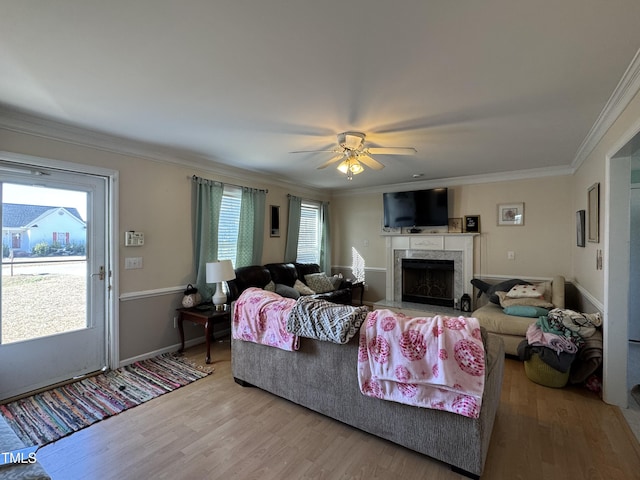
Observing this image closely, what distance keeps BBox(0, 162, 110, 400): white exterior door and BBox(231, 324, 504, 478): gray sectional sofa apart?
1.70m

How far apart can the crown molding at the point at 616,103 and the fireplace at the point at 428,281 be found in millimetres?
2757

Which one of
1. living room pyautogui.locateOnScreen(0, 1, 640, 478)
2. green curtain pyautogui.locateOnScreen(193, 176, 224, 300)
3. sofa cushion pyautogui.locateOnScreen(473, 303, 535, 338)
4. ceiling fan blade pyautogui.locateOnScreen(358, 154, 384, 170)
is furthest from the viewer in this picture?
green curtain pyautogui.locateOnScreen(193, 176, 224, 300)

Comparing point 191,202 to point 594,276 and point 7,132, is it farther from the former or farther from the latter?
point 594,276

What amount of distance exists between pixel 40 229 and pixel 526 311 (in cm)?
534

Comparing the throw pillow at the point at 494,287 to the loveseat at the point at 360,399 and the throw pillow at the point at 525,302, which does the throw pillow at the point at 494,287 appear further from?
the loveseat at the point at 360,399

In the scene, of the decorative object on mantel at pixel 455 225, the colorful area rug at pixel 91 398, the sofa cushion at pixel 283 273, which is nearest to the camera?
the colorful area rug at pixel 91 398

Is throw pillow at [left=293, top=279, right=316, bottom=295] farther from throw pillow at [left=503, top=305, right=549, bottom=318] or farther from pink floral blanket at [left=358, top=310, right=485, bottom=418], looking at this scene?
pink floral blanket at [left=358, top=310, right=485, bottom=418]

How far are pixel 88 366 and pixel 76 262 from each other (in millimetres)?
1098

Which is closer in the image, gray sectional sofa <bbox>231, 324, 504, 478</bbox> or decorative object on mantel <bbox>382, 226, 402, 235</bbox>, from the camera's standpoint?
gray sectional sofa <bbox>231, 324, 504, 478</bbox>

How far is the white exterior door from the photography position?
2.73 meters

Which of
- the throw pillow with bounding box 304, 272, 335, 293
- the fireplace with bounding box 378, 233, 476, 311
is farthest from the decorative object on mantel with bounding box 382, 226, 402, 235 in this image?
the throw pillow with bounding box 304, 272, 335, 293

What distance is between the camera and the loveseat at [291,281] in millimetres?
4425

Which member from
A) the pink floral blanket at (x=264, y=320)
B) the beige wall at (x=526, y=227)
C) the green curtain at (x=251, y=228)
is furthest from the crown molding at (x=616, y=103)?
the green curtain at (x=251, y=228)

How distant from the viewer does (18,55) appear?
1.81m
